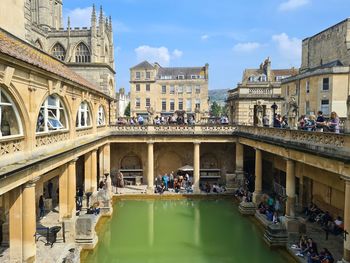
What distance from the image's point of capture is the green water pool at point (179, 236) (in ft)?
50.4

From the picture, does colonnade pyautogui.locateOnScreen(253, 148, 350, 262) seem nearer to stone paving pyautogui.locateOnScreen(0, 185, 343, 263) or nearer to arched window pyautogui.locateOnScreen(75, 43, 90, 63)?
stone paving pyautogui.locateOnScreen(0, 185, 343, 263)

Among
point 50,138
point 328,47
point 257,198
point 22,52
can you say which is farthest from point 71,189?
point 328,47

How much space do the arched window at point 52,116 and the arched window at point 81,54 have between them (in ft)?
78.5

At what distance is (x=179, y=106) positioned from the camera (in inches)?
2817

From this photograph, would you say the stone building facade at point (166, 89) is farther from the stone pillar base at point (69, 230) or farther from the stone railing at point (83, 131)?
the stone pillar base at point (69, 230)

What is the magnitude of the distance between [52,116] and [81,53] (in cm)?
2579

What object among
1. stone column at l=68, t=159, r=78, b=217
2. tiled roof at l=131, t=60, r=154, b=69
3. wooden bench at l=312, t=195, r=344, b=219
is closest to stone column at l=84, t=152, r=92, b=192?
stone column at l=68, t=159, r=78, b=217

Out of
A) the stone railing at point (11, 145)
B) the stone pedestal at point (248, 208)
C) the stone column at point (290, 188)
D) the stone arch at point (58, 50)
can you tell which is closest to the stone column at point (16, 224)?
the stone railing at point (11, 145)

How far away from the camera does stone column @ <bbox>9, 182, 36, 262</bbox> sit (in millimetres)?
11023

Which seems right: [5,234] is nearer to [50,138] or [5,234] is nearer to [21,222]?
[21,222]

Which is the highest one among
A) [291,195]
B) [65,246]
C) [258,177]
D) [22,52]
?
[22,52]

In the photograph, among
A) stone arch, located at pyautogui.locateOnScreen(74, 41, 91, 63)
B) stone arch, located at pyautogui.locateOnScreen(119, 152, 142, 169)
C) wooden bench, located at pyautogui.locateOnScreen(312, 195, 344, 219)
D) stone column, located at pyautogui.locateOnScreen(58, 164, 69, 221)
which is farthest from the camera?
stone arch, located at pyautogui.locateOnScreen(74, 41, 91, 63)

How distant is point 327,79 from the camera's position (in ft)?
117

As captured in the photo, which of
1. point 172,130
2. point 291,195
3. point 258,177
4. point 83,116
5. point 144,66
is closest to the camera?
point 291,195
